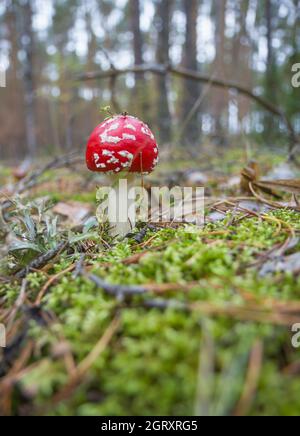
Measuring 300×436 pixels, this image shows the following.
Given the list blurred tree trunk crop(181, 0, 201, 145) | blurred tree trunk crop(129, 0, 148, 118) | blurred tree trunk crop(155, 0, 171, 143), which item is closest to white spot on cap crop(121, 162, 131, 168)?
blurred tree trunk crop(129, 0, 148, 118)

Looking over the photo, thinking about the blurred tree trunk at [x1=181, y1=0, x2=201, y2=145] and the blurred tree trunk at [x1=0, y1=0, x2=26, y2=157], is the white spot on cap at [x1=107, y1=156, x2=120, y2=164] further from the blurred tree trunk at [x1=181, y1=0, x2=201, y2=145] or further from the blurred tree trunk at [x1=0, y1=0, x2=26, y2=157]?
the blurred tree trunk at [x1=0, y1=0, x2=26, y2=157]

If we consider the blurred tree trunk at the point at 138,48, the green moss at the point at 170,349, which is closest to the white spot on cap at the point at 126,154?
the green moss at the point at 170,349

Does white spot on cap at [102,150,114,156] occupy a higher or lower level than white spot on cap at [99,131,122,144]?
lower

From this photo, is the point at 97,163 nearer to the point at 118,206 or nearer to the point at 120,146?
the point at 120,146

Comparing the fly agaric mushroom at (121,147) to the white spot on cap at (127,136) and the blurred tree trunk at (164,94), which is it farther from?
the blurred tree trunk at (164,94)

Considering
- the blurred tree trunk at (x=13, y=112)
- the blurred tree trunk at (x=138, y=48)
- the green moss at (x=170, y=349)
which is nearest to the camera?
the green moss at (x=170, y=349)

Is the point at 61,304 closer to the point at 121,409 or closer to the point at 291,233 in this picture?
the point at 121,409

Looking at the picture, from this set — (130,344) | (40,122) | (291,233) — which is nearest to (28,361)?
(130,344)
